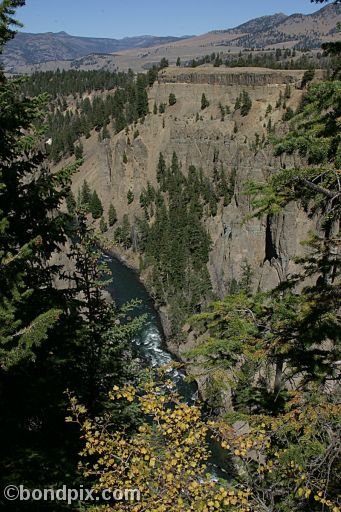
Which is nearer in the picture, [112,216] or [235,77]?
[112,216]

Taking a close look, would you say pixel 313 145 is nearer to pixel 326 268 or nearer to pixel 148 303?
pixel 326 268

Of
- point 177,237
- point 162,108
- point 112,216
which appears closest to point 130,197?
point 112,216

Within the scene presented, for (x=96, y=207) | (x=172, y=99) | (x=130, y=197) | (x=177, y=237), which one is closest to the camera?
(x=177, y=237)

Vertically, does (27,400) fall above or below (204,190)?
above

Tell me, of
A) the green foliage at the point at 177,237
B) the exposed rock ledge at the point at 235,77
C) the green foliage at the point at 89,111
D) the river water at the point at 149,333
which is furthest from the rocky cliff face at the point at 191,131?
the river water at the point at 149,333

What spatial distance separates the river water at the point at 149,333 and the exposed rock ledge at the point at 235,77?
51.7m

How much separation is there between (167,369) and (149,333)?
53305 mm

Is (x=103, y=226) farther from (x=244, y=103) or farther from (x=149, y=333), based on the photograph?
(x=149, y=333)

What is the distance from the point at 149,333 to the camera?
61.1 metres

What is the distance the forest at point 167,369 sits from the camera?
6.66 m

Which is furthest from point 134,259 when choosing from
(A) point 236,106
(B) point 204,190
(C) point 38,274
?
(C) point 38,274

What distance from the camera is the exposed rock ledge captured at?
358 ft

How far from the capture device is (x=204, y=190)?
91.4 meters

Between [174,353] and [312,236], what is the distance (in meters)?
48.4
